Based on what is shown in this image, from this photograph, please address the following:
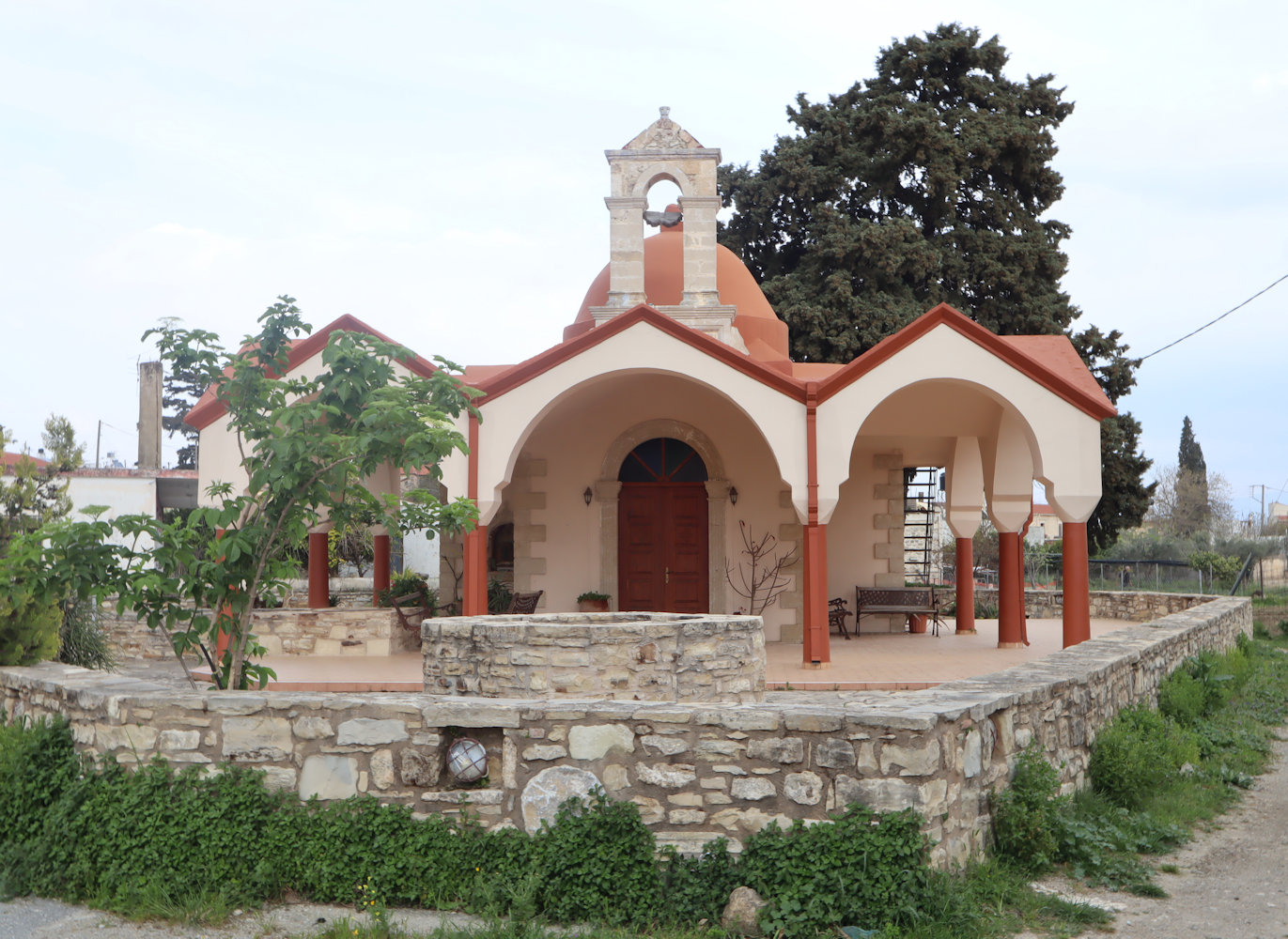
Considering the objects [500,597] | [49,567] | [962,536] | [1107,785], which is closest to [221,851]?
[49,567]

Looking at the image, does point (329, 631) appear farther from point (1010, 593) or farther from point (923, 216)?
point (923, 216)

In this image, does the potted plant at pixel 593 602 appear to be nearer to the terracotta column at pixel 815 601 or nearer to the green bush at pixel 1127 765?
the terracotta column at pixel 815 601

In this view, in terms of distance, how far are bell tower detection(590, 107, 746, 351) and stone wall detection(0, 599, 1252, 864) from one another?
9.75 meters

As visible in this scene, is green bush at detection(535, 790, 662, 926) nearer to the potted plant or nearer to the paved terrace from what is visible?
the paved terrace

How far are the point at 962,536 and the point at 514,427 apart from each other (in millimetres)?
7928

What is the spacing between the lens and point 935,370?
486 inches

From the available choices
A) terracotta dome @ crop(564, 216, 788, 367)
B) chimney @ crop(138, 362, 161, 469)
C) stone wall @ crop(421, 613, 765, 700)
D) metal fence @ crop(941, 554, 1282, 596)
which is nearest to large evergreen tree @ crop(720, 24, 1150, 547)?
metal fence @ crop(941, 554, 1282, 596)

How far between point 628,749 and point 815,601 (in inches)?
300

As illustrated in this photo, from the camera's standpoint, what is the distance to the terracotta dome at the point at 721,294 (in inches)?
628

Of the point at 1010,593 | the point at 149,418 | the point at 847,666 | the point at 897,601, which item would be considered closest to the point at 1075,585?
the point at 1010,593

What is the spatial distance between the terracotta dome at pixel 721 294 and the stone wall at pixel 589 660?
807 cm

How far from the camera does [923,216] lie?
24.3 m

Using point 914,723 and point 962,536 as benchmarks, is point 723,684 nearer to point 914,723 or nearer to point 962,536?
point 914,723

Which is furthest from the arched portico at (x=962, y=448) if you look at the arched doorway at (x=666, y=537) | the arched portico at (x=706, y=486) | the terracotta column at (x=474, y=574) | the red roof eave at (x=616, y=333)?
the terracotta column at (x=474, y=574)
